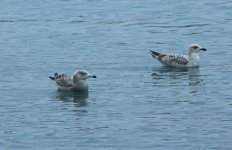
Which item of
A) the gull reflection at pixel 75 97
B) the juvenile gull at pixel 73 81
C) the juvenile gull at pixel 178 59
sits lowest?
the gull reflection at pixel 75 97

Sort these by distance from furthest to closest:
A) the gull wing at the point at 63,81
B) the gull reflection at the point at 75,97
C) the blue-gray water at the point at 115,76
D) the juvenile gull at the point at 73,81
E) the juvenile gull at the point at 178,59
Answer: the juvenile gull at the point at 178,59, the gull wing at the point at 63,81, the juvenile gull at the point at 73,81, the gull reflection at the point at 75,97, the blue-gray water at the point at 115,76

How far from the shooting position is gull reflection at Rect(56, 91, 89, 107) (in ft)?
91.5

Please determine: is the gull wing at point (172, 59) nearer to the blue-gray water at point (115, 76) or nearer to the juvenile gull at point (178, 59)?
the juvenile gull at point (178, 59)

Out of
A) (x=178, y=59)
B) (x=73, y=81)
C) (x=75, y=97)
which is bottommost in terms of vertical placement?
(x=75, y=97)

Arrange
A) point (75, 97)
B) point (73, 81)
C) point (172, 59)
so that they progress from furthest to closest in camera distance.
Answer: point (172, 59) < point (73, 81) < point (75, 97)

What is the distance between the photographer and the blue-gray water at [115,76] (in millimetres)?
24062

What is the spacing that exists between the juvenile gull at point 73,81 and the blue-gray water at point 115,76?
0.25m

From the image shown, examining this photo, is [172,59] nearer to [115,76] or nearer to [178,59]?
[178,59]

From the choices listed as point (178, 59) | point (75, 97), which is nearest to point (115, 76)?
point (75, 97)

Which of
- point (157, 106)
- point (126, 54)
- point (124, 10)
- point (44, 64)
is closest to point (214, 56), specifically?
point (126, 54)

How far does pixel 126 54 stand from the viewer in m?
33.8

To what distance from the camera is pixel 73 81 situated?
1158 inches

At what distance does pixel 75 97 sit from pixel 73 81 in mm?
725

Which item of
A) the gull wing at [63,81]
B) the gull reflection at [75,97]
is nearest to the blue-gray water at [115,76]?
the gull reflection at [75,97]
